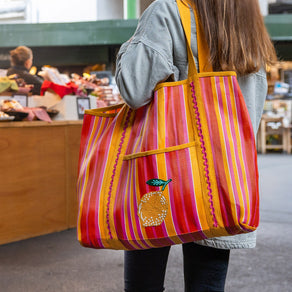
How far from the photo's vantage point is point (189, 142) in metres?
1.22

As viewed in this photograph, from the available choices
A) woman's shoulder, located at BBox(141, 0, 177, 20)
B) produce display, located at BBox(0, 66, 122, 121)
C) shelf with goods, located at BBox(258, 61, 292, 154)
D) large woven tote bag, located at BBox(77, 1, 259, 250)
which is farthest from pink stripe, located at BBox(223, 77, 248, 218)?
shelf with goods, located at BBox(258, 61, 292, 154)

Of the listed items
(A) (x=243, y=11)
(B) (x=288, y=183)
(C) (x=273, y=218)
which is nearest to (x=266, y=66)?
(A) (x=243, y=11)

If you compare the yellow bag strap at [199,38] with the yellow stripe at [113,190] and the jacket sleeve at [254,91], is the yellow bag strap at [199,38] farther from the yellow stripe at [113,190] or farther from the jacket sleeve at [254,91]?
the yellow stripe at [113,190]

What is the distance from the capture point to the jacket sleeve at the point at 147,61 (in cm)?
125

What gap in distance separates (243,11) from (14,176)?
2.85m

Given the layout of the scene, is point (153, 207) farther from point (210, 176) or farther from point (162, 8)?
point (162, 8)

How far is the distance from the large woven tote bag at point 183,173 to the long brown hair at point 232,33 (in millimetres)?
40

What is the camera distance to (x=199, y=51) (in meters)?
1.29

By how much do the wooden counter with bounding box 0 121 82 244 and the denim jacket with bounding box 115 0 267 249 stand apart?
2641 mm

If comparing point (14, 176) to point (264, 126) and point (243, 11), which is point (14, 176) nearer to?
point (243, 11)

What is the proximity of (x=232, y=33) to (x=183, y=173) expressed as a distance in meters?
0.40

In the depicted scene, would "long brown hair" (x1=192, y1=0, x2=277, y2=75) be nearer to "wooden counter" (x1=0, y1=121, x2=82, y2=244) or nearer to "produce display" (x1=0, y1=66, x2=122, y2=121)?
"wooden counter" (x1=0, y1=121, x2=82, y2=244)

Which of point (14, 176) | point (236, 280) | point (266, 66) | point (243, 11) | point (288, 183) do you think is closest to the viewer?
point (243, 11)

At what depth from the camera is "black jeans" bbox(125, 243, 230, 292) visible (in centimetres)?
140
